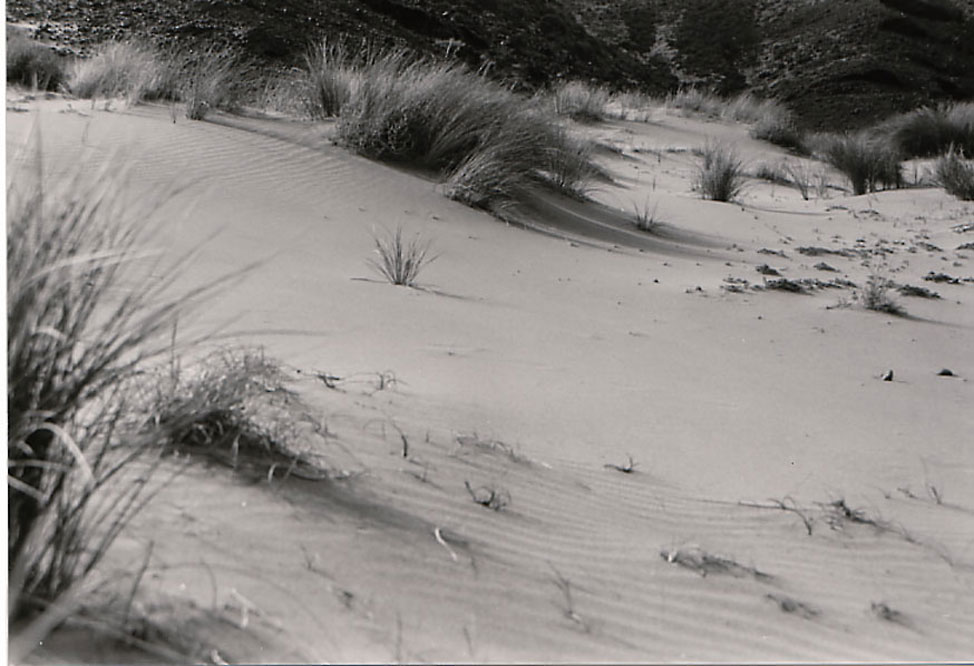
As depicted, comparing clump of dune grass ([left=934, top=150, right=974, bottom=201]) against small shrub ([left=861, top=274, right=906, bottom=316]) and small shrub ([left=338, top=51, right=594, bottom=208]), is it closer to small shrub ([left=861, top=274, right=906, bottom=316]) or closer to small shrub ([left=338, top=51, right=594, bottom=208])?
small shrub ([left=338, top=51, right=594, bottom=208])

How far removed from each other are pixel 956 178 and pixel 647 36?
27.9m

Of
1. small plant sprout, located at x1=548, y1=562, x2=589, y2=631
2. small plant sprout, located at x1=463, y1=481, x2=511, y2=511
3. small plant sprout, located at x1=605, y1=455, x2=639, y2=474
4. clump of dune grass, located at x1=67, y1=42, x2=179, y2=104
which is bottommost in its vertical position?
small plant sprout, located at x1=605, y1=455, x2=639, y2=474

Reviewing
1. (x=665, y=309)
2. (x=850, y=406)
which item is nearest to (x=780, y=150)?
(x=665, y=309)

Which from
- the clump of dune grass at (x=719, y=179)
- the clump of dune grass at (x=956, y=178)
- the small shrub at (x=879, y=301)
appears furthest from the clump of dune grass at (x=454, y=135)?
the clump of dune grass at (x=956, y=178)

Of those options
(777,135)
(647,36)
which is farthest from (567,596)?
(647,36)

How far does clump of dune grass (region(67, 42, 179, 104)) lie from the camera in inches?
366

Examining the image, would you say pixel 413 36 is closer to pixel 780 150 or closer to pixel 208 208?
pixel 780 150

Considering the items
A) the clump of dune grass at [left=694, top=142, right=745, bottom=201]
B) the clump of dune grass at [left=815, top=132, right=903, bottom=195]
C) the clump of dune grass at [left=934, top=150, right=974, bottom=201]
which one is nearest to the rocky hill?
the clump of dune grass at [left=815, top=132, right=903, bottom=195]

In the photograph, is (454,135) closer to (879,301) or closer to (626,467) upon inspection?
(879,301)

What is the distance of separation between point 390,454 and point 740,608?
3.44 ft

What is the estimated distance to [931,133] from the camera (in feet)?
59.6

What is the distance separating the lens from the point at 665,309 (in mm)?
6109

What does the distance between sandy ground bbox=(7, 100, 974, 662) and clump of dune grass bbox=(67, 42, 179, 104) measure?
1.38 meters

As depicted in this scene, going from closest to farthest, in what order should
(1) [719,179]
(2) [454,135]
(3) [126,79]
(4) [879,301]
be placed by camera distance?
(4) [879,301]
(2) [454,135]
(3) [126,79]
(1) [719,179]
